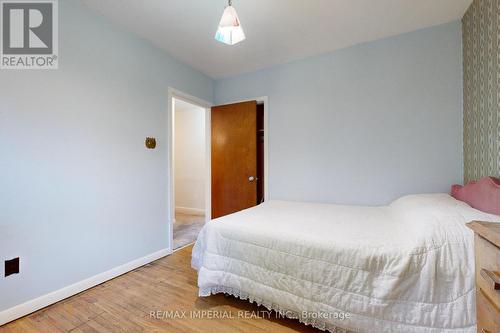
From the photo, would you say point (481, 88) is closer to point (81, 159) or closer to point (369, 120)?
point (369, 120)

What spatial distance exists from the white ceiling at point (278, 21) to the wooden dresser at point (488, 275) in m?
1.93

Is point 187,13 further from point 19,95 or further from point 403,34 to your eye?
point 403,34

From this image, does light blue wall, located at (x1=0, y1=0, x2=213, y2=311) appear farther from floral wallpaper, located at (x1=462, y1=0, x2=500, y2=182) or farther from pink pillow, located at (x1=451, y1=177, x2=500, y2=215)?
floral wallpaper, located at (x1=462, y1=0, x2=500, y2=182)

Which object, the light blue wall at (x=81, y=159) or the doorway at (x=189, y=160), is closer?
the light blue wall at (x=81, y=159)

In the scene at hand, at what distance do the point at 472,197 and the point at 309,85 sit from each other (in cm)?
193

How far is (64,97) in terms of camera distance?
5.60ft

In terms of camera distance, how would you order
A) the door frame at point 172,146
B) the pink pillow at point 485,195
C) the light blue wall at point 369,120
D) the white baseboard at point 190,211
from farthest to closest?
the white baseboard at point 190,211 < the door frame at point 172,146 < the light blue wall at point 369,120 < the pink pillow at point 485,195

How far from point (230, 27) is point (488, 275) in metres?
1.77

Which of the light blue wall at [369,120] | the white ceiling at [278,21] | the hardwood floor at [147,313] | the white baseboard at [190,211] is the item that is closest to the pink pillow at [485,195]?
the light blue wall at [369,120]

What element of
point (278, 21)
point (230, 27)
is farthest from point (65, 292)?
point (278, 21)

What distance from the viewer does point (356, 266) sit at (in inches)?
46.9

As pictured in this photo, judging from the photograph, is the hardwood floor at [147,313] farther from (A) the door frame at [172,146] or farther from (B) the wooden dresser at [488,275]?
(B) the wooden dresser at [488,275]

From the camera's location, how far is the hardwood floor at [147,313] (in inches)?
54.4

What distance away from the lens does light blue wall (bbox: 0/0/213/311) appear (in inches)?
58.2
